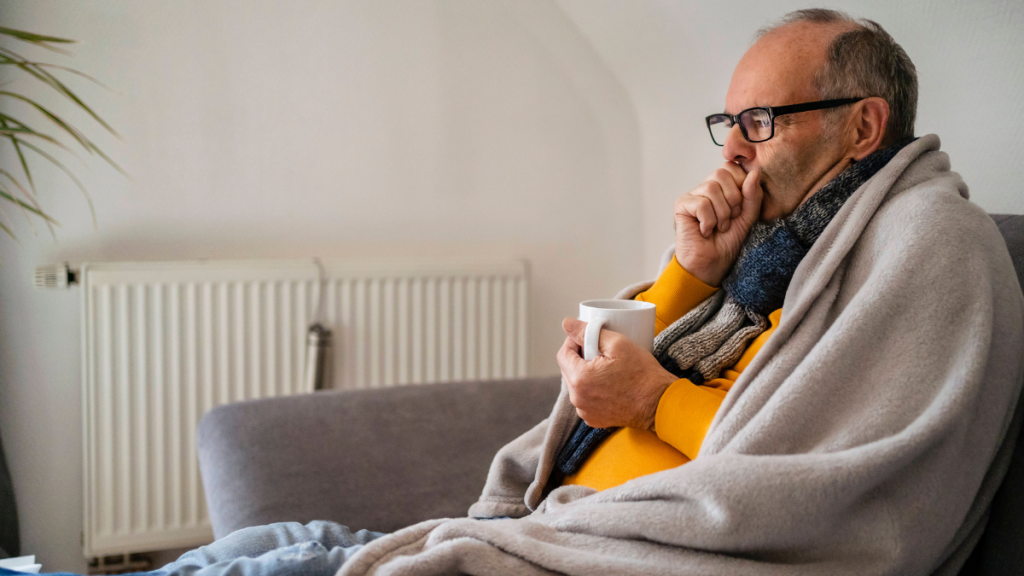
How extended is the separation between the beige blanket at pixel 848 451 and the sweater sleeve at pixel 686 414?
3.0 inches

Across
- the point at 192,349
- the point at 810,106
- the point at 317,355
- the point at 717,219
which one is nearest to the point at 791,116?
the point at 810,106

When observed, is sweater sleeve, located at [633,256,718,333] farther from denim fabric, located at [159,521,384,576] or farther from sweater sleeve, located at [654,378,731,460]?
denim fabric, located at [159,521,384,576]

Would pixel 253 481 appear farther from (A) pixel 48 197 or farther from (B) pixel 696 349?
(A) pixel 48 197

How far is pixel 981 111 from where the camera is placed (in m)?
1.17

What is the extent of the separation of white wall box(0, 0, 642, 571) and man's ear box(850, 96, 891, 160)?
5.19 ft

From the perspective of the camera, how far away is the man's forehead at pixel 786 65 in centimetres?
93

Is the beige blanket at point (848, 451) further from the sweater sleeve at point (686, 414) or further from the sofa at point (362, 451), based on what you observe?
the sofa at point (362, 451)

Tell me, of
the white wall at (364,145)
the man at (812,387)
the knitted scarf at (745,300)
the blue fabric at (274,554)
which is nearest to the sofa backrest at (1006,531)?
the man at (812,387)

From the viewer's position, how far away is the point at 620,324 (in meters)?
0.90

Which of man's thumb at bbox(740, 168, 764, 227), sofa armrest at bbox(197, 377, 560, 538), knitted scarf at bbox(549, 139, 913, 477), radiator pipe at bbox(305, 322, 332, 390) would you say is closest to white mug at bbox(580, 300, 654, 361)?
knitted scarf at bbox(549, 139, 913, 477)

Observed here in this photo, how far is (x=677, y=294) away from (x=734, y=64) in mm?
1105

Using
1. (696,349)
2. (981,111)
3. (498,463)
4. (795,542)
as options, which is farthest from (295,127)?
(795,542)

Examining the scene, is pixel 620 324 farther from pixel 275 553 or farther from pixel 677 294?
pixel 275 553

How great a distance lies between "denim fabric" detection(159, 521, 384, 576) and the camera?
0.74 m
